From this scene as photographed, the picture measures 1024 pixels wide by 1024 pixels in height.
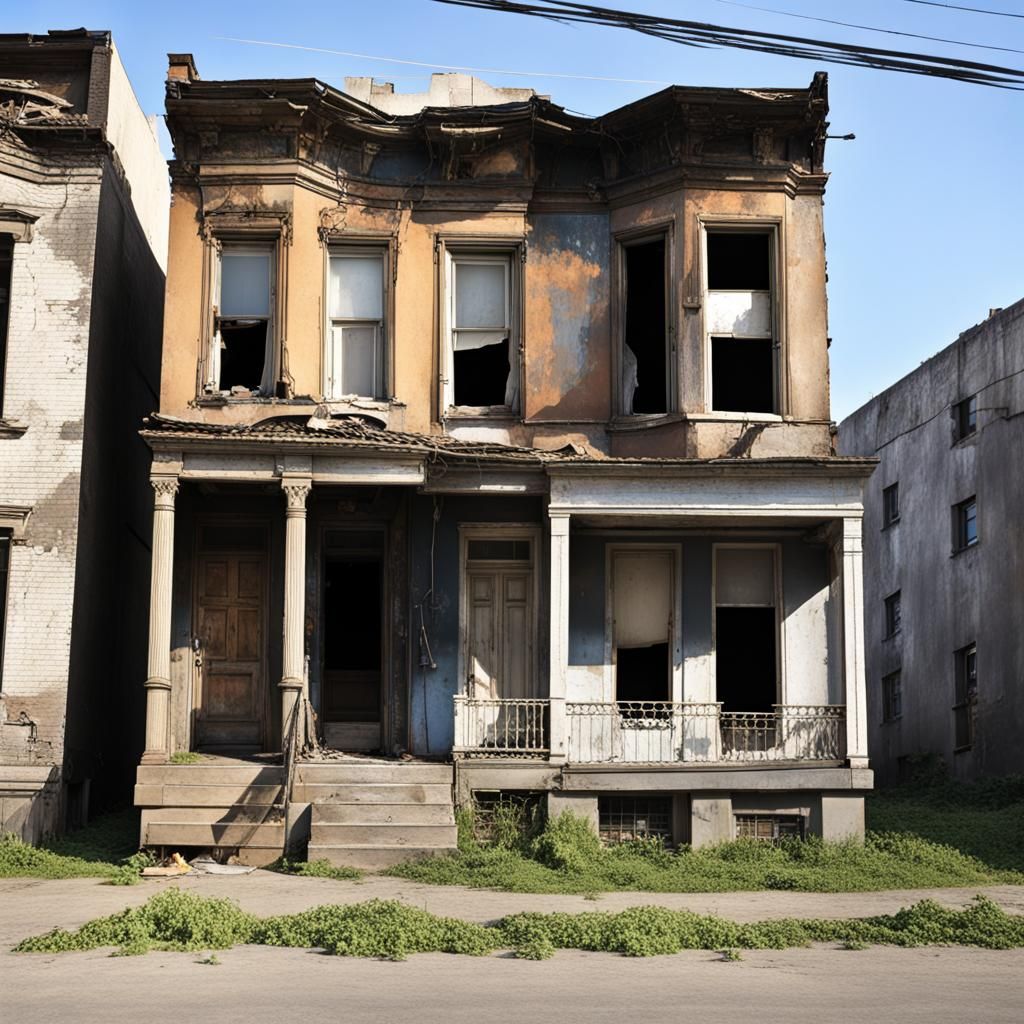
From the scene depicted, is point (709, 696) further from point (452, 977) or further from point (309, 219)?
point (452, 977)

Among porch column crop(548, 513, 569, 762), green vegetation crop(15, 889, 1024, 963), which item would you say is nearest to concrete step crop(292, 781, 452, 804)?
porch column crop(548, 513, 569, 762)

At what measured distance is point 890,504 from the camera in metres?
34.6

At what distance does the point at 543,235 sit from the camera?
71.1 ft

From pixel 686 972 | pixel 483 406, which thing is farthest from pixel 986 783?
pixel 686 972

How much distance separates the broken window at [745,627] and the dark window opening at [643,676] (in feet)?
2.25

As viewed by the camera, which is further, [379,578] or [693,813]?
[379,578]

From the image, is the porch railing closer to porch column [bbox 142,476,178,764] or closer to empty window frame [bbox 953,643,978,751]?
porch column [bbox 142,476,178,764]

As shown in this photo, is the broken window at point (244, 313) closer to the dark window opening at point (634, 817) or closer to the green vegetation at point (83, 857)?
the green vegetation at point (83, 857)

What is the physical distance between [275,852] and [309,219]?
8150 mm

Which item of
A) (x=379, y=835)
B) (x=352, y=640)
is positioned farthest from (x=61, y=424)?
(x=379, y=835)

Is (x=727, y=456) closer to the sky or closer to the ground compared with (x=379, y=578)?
closer to the sky

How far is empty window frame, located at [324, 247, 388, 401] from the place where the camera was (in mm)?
21344

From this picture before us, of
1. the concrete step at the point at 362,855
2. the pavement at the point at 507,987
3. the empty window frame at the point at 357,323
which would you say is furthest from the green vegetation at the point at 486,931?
the empty window frame at the point at 357,323

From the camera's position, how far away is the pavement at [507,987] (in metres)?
10.7
